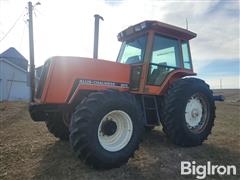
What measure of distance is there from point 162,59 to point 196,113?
154cm

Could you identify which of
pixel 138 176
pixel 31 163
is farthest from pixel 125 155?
pixel 31 163

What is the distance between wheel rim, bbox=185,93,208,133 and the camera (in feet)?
17.4

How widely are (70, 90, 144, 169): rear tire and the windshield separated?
1.50 metres

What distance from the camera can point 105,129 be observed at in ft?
12.7

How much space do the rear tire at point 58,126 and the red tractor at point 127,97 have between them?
22 mm

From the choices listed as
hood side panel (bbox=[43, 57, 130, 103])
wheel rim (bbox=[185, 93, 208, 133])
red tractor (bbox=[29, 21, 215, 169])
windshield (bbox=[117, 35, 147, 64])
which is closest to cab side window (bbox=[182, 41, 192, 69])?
red tractor (bbox=[29, 21, 215, 169])

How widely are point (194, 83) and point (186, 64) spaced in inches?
31.0

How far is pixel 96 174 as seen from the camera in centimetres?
353

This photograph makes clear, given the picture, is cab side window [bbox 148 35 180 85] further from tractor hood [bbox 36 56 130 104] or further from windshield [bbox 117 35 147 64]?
tractor hood [bbox 36 56 130 104]

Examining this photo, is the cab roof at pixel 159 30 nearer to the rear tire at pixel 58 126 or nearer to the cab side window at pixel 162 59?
the cab side window at pixel 162 59

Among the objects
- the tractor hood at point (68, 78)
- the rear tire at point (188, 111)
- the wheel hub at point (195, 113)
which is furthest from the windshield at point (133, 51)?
the wheel hub at point (195, 113)

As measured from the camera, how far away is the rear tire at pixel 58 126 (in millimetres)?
5054

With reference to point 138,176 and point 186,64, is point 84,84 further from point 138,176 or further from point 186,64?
point 186,64

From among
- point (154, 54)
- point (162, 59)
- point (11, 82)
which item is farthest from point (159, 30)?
point (11, 82)
